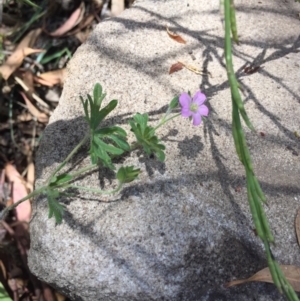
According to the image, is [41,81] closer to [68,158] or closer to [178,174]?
[68,158]

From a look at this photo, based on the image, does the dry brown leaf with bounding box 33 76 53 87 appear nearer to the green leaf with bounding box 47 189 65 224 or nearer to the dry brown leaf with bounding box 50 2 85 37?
the dry brown leaf with bounding box 50 2 85 37

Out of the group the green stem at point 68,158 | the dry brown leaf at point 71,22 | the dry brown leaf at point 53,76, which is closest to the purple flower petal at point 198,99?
the green stem at point 68,158

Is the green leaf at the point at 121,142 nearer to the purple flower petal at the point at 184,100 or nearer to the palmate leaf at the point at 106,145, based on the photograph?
the palmate leaf at the point at 106,145

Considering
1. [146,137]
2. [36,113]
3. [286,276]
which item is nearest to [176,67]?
[146,137]

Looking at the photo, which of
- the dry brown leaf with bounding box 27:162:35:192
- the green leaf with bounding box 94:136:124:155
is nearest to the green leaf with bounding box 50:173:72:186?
the green leaf with bounding box 94:136:124:155

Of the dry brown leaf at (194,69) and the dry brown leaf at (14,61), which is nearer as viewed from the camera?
the dry brown leaf at (194,69)

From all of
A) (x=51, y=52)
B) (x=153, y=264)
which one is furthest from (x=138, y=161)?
(x=51, y=52)

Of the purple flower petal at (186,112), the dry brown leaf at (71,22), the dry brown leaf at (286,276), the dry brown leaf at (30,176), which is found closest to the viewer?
the dry brown leaf at (286,276)
